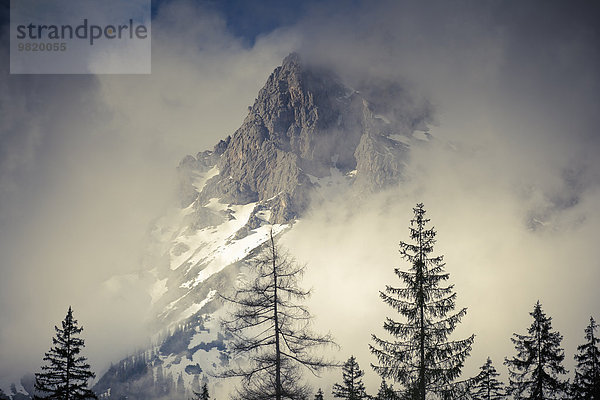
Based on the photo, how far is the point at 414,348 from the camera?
22078 mm

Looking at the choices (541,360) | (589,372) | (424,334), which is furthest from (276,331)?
(589,372)

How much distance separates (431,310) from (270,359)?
811 centimetres

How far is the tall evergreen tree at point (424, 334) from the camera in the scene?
21.6 m

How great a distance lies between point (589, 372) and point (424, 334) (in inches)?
639

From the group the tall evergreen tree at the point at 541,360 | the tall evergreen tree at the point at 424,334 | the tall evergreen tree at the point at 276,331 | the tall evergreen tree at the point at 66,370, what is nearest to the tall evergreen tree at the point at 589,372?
the tall evergreen tree at the point at 541,360

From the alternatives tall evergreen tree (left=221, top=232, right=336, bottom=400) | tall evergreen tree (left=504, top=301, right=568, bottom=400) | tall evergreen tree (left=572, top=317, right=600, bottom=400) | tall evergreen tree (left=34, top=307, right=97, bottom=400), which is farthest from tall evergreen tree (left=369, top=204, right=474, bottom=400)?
tall evergreen tree (left=34, top=307, right=97, bottom=400)

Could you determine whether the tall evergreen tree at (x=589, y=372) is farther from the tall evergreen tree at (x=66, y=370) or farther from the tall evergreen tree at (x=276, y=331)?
the tall evergreen tree at (x=66, y=370)

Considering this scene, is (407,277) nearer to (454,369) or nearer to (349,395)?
(454,369)

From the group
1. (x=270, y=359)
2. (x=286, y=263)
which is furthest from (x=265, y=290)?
(x=270, y=359)

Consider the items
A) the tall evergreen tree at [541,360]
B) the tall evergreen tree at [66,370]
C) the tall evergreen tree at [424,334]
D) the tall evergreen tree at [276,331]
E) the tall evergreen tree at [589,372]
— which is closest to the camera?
the tall evergreen tree at [276,331]

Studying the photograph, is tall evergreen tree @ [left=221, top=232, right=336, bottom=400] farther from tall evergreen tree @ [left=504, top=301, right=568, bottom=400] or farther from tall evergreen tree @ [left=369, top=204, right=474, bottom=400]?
tall evergreen tree @ [left=504, top=301, right=568, bottom=400]

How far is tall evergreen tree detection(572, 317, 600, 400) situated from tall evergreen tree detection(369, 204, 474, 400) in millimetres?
13286

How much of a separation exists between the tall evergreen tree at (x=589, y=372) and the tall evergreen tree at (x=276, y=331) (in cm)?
2020

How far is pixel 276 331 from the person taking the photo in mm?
20078
